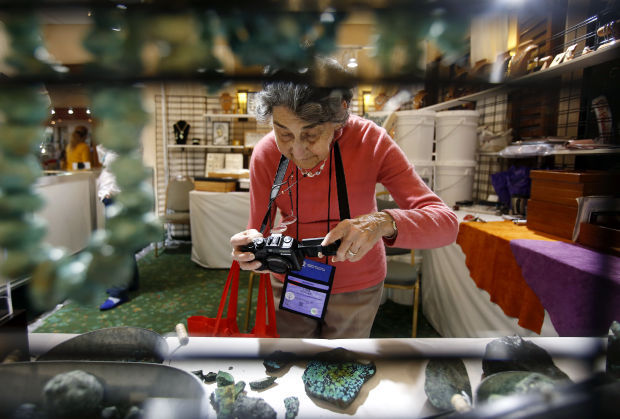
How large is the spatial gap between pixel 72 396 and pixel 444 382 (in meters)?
0.55

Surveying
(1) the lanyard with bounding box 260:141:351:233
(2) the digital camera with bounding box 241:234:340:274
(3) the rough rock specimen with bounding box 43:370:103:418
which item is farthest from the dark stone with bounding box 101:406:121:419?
(1) the lanyard with bounding box 260:141:351:233

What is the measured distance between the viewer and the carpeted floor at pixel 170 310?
2.44 m

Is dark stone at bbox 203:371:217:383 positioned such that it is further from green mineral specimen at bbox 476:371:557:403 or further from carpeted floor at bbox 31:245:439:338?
carpeted floor at bbox 31:245:439:338

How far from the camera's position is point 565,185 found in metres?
1.59

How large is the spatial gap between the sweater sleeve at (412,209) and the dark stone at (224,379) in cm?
47

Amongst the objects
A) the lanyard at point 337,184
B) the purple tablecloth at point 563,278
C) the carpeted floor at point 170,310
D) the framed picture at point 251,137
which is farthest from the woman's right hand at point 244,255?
the framed picture at point 251,137

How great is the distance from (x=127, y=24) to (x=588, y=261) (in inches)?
64.5

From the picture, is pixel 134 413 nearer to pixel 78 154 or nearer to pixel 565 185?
pixel 78 154

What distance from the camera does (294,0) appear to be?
0.75 feet

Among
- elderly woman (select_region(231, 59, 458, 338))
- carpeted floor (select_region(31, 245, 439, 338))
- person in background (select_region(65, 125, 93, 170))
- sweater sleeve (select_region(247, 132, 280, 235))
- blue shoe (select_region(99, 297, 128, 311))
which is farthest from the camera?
blue shoe (select_region(99, 297, 128, 311))

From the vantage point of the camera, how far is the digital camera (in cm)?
72

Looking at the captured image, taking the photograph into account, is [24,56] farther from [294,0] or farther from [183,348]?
[183,348]

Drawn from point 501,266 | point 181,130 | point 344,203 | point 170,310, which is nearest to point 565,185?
point 501,266

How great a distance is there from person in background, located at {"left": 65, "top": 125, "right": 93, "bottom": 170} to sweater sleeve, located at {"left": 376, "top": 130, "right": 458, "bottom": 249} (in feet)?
2.12
